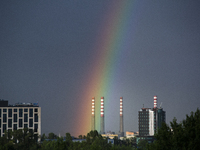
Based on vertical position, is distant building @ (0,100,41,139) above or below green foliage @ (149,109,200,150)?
above

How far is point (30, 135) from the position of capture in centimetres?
12438

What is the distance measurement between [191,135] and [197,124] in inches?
85.8

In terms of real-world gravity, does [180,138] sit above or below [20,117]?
below

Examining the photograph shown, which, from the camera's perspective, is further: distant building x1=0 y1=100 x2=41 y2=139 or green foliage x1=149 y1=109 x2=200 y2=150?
distant building x1=0 y1=100 x2=41 y2=139

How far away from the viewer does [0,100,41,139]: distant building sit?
185 meters

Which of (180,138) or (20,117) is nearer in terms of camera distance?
(180,138)

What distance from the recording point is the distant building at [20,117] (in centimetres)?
18462

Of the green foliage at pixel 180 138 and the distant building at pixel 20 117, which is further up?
the distant building at pixel 20 117

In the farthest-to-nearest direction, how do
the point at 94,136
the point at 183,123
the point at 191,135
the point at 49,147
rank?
1. the point at 94,136
2. the point at 49,147
3. the point at 183,123
4. the point at 191,135

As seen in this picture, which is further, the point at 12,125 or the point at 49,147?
the point at 12,125

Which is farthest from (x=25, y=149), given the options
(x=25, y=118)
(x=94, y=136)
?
(x=25, y=118)

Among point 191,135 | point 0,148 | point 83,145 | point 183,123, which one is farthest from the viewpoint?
point 83,145

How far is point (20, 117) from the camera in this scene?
612 feet

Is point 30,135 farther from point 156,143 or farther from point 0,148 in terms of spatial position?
point 156,143
